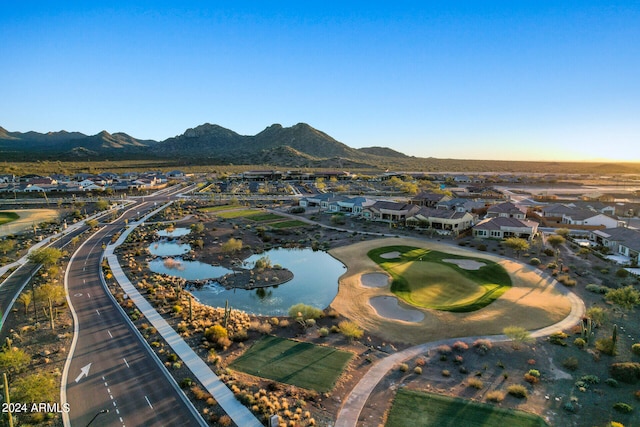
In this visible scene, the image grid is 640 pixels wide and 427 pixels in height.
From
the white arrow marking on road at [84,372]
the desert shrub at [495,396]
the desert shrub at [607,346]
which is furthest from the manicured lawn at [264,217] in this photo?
the desert shrub at [495,396]

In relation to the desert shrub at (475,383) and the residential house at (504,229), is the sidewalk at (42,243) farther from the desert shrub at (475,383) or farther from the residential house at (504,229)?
the residential house at (504,229)

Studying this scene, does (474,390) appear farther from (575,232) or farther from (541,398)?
(575,232)

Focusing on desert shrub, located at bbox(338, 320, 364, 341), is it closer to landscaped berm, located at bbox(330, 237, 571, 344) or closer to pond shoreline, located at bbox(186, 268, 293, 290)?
landscaped berm, located at bbox(330, 237, 571, 344)

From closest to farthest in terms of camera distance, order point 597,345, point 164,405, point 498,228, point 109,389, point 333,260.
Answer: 1. point 164,405
2. point 109,389
3. point 597,345
4. point 333,260
5. point 498,228

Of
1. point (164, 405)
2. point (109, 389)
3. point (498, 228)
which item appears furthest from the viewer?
point (498, 228)

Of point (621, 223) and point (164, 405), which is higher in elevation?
point (621, 223)

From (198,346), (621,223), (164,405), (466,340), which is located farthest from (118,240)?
(621,223)

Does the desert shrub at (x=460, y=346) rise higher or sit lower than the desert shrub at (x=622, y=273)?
lower
